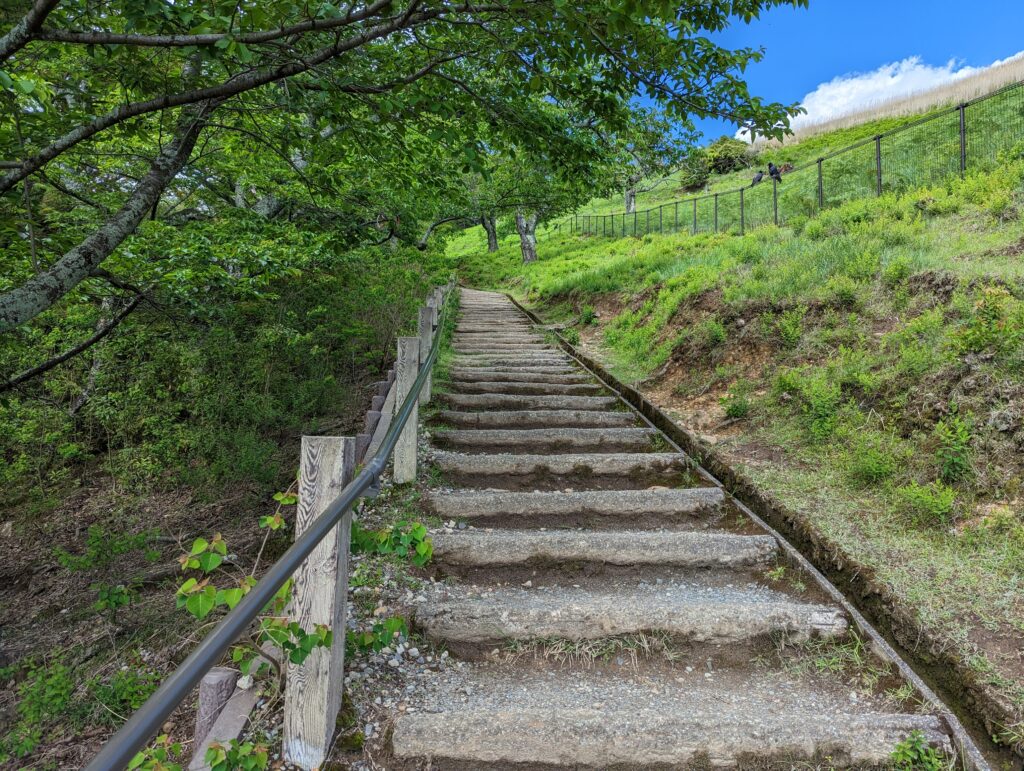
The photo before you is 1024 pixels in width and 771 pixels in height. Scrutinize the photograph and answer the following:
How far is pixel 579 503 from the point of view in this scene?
391 cm

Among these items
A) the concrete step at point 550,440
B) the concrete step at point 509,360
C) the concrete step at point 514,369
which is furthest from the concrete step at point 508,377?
the concrete step at point 550,440

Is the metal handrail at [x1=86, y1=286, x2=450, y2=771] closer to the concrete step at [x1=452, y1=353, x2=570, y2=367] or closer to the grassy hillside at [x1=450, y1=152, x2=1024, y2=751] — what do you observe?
the grassy hillside at [x1=450, y1=152, x2=1024, y2=751]

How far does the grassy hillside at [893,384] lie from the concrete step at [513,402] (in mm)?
1027

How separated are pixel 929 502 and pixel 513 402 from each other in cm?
371

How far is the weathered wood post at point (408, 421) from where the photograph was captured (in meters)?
3.95

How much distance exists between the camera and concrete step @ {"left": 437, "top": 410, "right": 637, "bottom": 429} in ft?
17.5

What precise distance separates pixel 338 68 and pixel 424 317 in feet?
6.94

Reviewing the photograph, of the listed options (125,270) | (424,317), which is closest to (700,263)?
(424,317)

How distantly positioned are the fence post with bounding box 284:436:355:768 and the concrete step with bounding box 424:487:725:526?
1.79 metres

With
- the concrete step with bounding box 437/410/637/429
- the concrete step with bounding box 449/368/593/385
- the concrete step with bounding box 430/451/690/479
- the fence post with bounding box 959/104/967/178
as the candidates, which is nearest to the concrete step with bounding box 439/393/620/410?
the concrete step with bounding box 437/410/637/429

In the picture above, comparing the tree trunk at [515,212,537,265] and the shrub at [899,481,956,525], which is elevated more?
the tree trunk at [515,212,537,265]

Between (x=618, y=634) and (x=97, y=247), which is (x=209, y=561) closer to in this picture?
(x=618, y=634)

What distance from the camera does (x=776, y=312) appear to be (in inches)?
235

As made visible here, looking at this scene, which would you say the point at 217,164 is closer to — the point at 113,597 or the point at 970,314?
the point at 113,597
